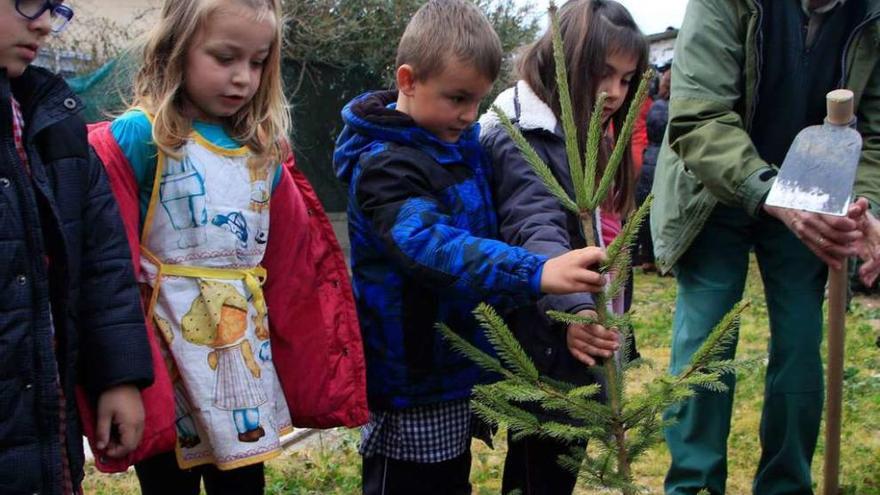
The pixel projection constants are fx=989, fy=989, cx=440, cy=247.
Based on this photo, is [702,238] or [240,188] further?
[702,238]

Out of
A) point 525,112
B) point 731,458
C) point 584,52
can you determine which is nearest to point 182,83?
point 525,112

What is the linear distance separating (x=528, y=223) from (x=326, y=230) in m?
0.57

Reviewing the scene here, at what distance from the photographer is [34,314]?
6.30 feet

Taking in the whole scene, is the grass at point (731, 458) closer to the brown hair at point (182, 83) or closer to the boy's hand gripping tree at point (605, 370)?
the boy's hand gripping tree at point (605, 370)

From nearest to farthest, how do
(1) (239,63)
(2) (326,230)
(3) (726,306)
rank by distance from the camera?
1. (1) (239,63)
2. (2) (326,230)
3. (3) (726,306)

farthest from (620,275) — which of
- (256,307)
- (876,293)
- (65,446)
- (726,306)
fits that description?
(876,293)

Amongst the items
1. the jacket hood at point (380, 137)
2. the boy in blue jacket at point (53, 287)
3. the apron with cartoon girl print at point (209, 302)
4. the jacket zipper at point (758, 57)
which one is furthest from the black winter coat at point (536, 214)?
the boy in blue jacket at point (53, 287)

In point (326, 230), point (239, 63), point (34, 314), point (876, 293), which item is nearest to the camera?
point (34, 314)

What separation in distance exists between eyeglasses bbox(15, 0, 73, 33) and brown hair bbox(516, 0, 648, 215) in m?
1.25

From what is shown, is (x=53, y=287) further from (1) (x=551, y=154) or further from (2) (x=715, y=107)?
(2) (x=715, y=107)

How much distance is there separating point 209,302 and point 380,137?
1.92 ft

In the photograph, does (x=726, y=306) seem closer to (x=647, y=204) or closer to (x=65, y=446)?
(x=647, y=204)

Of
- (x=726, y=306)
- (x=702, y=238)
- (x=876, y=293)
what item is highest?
(x=702, y=238)

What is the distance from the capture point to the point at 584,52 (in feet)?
8.80
